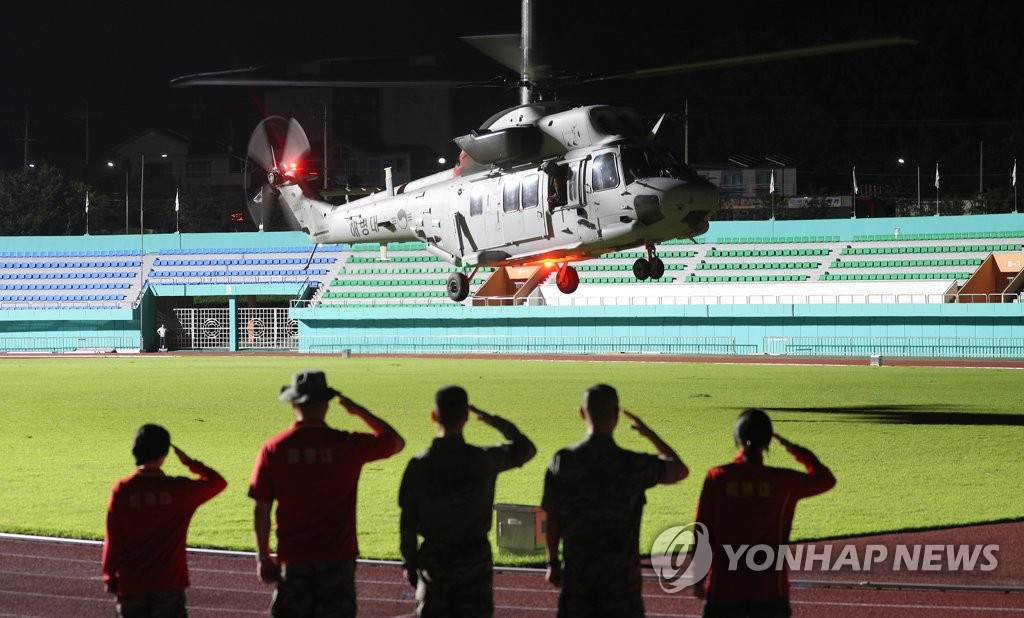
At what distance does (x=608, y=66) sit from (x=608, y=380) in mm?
94154

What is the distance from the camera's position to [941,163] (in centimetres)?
8700

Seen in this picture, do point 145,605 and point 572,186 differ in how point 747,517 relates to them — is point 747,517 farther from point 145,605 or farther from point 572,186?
point 572,186

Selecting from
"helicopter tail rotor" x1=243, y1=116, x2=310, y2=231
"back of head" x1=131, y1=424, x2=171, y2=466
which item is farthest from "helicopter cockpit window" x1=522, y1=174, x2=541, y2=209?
"back of head" x1=131, y1=424, x2=171, y2=466

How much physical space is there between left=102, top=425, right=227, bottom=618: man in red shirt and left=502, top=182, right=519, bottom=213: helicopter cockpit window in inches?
661

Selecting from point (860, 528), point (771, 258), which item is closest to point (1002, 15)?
point (771, 258)

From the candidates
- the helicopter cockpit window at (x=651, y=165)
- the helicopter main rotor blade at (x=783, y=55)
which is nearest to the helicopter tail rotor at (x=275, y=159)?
the helicopter cockpit window at (x=651, y=165)

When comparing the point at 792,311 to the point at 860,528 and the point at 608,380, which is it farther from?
the point at 860,528

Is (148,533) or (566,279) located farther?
(566,279)

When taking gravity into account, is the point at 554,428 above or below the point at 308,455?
below

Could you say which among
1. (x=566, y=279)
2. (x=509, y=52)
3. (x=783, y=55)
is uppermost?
(x=509, y=52)

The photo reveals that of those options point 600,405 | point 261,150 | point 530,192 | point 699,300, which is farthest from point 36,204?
point 600,405

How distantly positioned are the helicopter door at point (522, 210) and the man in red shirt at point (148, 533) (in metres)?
16.3

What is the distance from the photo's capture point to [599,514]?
5500mm

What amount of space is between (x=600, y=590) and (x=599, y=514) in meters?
0.32
